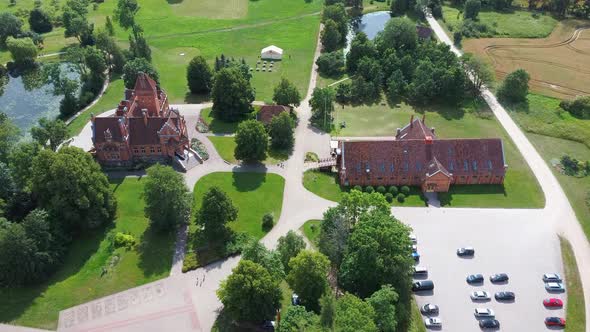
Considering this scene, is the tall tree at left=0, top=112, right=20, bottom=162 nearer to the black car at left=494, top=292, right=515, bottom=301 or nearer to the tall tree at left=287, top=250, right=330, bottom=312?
the tall tree at left=287, top=250, right=330, bottom=312

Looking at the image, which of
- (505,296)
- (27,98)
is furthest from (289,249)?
(27,98)

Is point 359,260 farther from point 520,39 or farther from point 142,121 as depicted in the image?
point 520,39

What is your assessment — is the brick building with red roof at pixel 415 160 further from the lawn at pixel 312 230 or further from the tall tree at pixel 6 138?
the tall tree at pixel 6 138

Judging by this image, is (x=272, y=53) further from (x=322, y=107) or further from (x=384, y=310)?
(x=384, y=310)

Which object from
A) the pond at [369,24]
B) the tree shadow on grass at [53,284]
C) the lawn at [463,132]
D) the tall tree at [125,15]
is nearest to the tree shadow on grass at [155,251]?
the tree shadow on grass at [53,284]

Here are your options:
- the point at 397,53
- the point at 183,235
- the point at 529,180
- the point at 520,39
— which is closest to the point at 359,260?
the point at 183,235

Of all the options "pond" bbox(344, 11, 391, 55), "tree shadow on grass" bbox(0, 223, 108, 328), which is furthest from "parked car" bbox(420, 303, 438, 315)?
"pond" bbox(344, 11, 391, 55)
